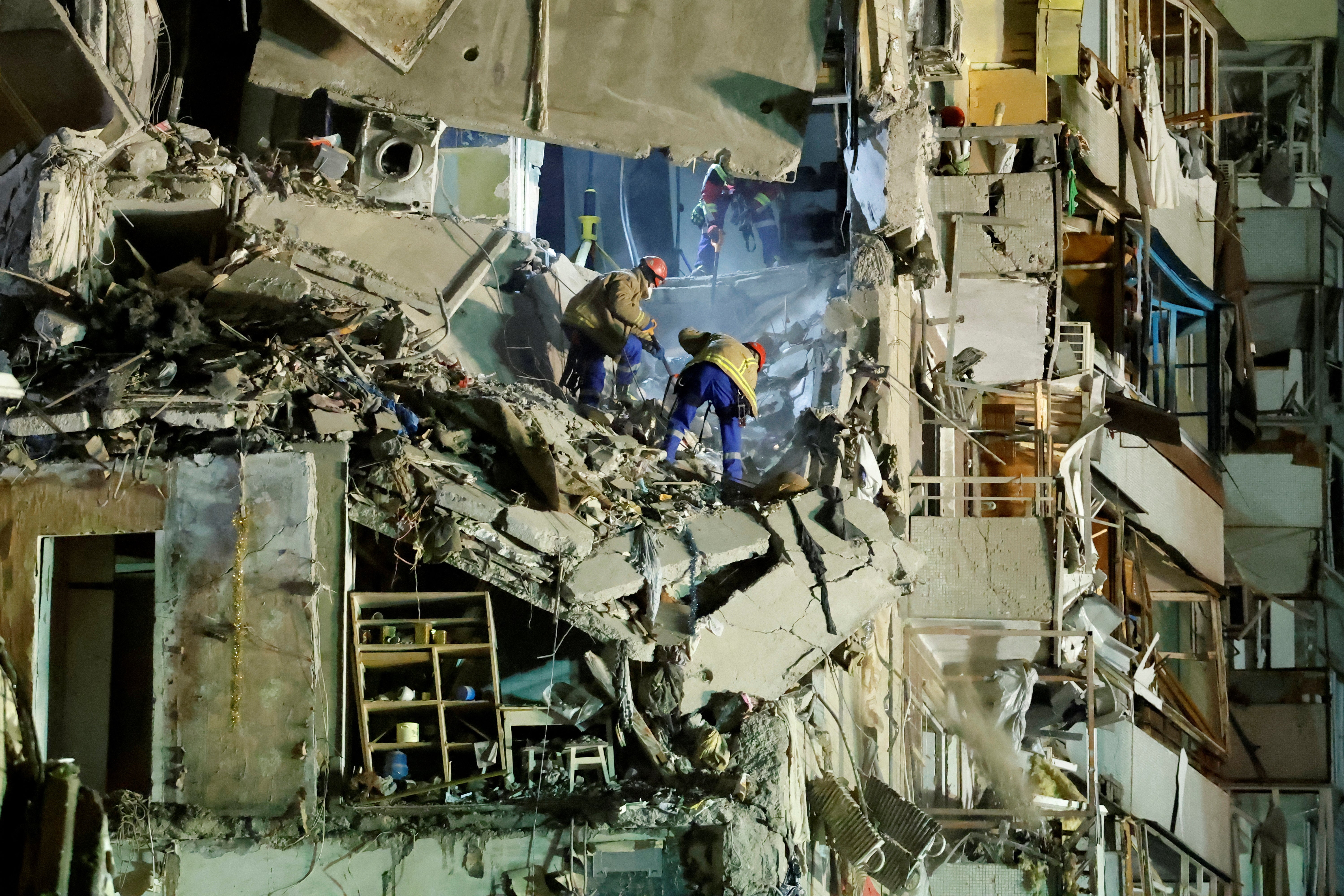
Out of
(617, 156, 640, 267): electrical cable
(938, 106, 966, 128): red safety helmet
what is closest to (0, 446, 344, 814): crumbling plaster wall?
(617, 156, 640, 267): electrical cable

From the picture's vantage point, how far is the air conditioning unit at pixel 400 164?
11.9 m

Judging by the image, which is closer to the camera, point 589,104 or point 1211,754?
point 589,104

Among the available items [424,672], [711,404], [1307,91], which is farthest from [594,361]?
[1307,91]

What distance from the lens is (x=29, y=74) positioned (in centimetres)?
1091

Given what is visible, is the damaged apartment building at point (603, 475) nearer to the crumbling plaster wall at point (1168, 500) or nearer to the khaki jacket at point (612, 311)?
the crumbling plaster wall at point (1168, 500)

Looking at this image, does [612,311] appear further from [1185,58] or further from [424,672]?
[1185,58]

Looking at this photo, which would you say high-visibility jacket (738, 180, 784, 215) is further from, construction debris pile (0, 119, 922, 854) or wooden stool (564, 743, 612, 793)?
wooden stool (564, 743, 612, 793)

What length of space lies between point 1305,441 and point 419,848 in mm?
18492

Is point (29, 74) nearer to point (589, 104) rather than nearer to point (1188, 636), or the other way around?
point (589, 104)

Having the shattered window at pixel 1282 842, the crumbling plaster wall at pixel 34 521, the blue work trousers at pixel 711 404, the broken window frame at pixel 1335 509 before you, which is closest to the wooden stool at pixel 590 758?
the blue work trousers at pixel 711 404

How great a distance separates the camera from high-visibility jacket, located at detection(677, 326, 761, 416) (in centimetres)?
1098

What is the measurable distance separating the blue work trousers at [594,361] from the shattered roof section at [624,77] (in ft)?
5.59

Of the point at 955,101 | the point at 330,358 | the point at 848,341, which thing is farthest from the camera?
the point at 955,101

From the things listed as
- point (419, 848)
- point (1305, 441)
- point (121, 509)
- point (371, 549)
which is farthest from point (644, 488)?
point (1305, 441)
